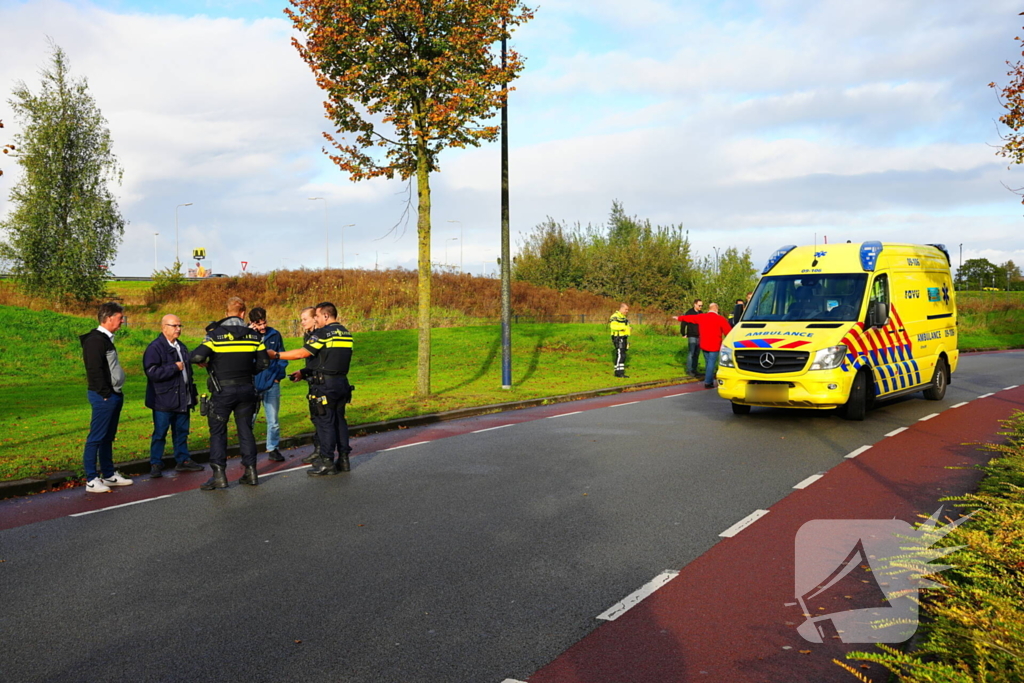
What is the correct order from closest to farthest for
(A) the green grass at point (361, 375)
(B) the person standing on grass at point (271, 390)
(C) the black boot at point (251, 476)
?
(C) the black boot at point (251, 476) → (B) the person standing on grass at point (271, 390) → (A) the green grass at point (361, 375)

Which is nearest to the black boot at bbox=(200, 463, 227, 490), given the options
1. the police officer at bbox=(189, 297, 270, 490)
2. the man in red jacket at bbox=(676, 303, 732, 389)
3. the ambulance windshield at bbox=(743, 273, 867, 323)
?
the police officer at bbox=(189, 297, 270, 490)

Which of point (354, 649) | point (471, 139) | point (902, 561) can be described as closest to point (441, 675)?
point (354, 649)

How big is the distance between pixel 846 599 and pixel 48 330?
90.6 ft

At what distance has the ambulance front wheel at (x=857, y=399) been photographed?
1200cm

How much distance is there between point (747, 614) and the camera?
4.60 metres

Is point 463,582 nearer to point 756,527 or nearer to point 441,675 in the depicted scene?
point 441,675

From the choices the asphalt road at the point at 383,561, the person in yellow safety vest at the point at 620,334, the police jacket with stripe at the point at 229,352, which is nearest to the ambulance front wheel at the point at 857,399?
the asphalt road at the point at 383,561

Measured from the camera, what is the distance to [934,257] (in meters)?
15.0

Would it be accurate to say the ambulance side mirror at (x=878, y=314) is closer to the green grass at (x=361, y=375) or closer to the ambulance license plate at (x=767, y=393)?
the ambulance license plate at (x=767, y=393)

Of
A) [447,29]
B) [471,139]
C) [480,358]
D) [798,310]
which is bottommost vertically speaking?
[480,358]

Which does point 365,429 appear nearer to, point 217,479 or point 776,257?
point 217,479

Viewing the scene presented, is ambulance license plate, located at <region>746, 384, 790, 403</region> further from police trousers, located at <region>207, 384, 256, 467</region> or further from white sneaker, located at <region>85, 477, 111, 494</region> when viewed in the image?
white sneaker, located at <region>85, 477, 111, 494</region>

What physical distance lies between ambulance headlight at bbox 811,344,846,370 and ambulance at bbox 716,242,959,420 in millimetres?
14

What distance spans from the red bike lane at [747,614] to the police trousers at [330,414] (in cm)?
459
